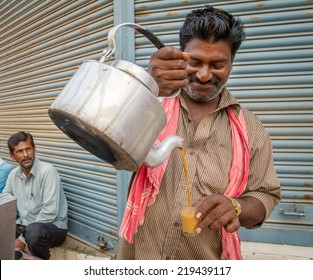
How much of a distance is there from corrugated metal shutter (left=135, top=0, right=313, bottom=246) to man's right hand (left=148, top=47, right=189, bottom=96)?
1.86 metres

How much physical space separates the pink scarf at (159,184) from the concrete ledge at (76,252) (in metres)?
2.21

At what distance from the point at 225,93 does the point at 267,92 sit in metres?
1.39

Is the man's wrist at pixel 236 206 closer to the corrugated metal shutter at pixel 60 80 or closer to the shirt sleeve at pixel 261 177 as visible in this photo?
the shirt sleeve at pixel 261 177

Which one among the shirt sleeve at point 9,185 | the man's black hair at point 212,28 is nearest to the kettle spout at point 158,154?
the man's black hair at point 212,28

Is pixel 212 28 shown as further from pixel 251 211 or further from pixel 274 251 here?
pixel 274 251

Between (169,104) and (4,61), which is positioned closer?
(169,104)

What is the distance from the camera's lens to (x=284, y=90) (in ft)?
9.01

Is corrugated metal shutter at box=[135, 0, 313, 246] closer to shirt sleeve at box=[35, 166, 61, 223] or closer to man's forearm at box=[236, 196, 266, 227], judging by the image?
man's forearm at box=[236, 196, 266, 227]

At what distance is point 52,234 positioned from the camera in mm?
3410

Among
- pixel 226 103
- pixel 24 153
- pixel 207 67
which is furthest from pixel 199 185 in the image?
pixel 24 153
